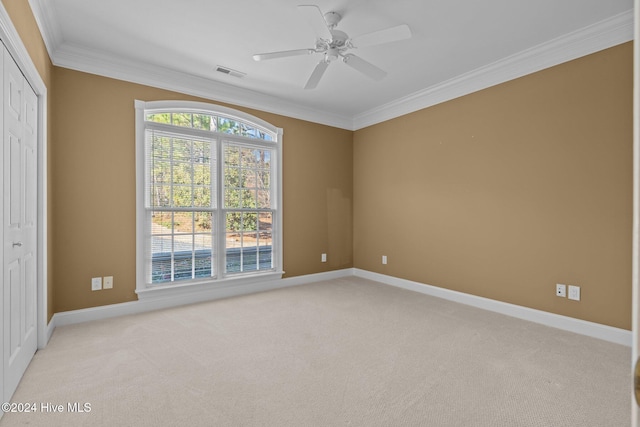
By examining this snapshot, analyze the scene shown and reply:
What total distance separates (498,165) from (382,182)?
1726 millimetres

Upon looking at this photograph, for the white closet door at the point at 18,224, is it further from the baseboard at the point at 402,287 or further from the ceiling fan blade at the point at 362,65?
the ceiling fan blade at the point at 362,65

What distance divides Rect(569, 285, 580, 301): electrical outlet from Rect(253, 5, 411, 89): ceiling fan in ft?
8.69

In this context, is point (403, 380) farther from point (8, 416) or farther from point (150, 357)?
point (8, 416)

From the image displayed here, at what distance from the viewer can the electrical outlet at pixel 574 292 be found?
2.86 metres

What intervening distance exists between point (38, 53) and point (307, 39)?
2150 millimetres

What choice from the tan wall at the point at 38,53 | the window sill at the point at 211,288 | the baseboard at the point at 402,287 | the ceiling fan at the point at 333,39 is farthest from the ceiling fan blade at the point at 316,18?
the baseboard at the point at 402,287

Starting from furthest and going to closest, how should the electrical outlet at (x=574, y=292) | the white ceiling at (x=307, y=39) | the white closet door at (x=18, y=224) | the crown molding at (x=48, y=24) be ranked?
the electrical outlet at (x=574, y=292), the white ceiling at (x=307, y=39), the crown molding at (x=48, y=24), the white closet door at (x=18, y=224)

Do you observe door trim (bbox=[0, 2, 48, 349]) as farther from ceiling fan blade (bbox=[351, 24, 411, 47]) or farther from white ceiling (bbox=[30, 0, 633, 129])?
ceiling fan blade (bbox=[351, 24, 411, 47])

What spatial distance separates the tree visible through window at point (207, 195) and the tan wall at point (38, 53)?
0.79 m

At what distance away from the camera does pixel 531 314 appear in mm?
3160

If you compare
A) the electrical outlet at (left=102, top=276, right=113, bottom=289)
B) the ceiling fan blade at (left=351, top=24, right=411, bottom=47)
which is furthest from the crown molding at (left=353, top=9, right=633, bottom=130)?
the electrical outlet at (left=102, top=276, right=113, bottom=289)

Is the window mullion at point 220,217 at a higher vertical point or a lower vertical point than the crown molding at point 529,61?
lower

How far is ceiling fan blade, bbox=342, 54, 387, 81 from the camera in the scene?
8.82 feet

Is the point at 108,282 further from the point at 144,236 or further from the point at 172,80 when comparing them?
the point at 172,80
